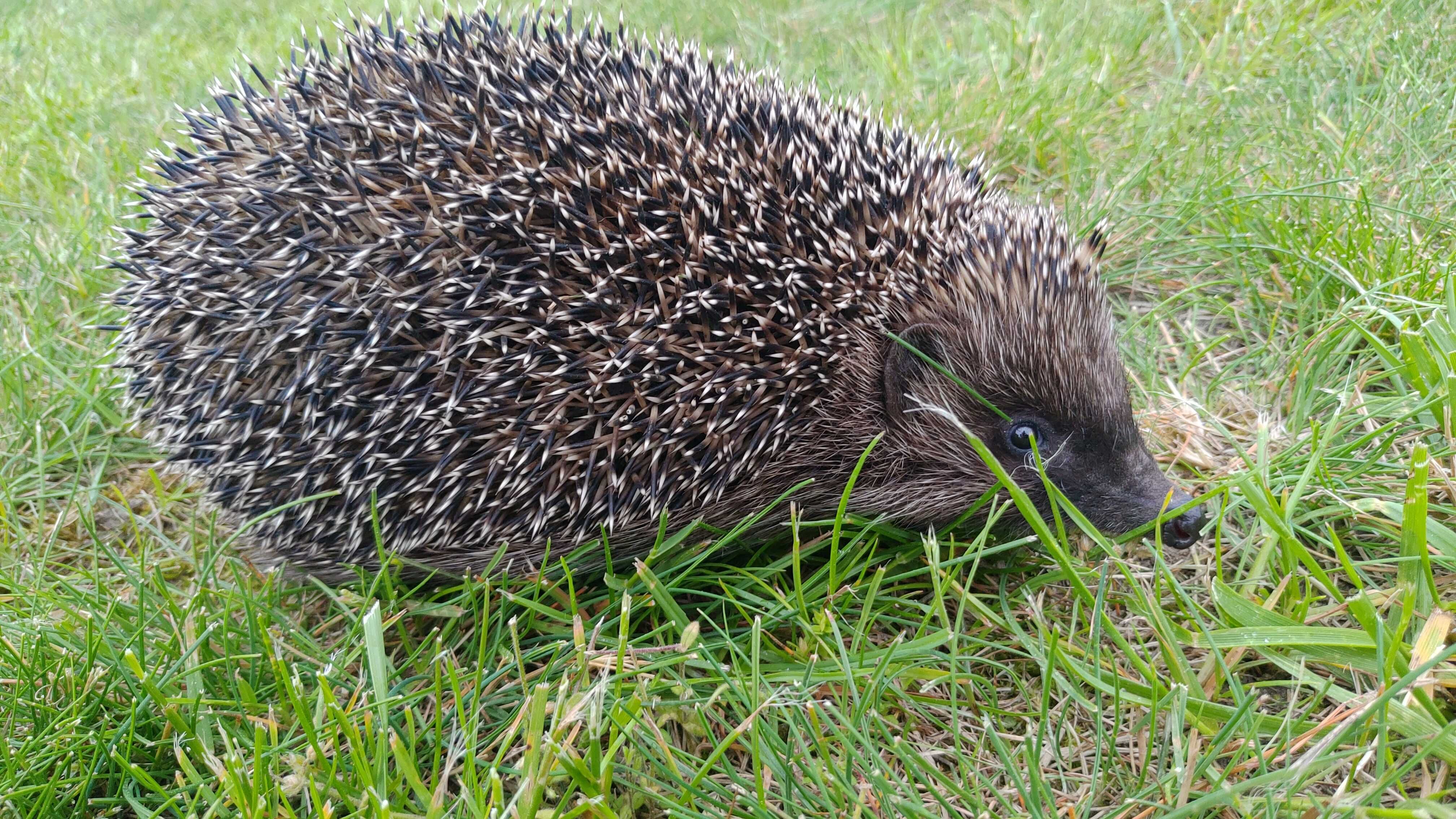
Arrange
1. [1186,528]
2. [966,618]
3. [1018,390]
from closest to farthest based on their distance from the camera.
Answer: [1186,528], [966,618], [1018,390]

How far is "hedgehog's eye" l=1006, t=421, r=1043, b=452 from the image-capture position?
11.1 ft

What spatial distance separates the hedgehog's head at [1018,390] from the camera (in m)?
3.27

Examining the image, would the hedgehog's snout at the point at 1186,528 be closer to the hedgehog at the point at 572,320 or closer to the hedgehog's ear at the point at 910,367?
the hedgehog at the point at 572,320

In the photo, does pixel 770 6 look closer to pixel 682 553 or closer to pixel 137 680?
pixel 682 553

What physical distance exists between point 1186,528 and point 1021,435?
2.05ft

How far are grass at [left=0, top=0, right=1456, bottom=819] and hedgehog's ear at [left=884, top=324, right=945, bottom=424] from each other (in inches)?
18.9

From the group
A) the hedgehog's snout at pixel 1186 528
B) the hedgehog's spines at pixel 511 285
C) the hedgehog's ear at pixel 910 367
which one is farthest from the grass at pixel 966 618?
the hedgehog's ear at pixel 910 367

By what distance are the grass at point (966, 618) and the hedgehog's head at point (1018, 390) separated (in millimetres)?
180

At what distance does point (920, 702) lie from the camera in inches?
109

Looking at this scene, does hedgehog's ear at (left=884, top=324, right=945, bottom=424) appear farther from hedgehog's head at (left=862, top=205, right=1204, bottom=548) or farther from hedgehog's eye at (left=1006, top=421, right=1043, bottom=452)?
hedgehog's eye at (left=1006, top=421, right=1043, bottom=452)

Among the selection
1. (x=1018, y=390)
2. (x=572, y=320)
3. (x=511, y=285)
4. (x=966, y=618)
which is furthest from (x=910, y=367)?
(x=511, y=285)

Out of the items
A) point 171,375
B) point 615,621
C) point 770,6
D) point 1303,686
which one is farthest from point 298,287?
point 770,6

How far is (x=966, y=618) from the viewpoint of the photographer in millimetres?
3098

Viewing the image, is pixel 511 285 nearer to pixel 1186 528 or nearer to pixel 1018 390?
pixel 1018 390
